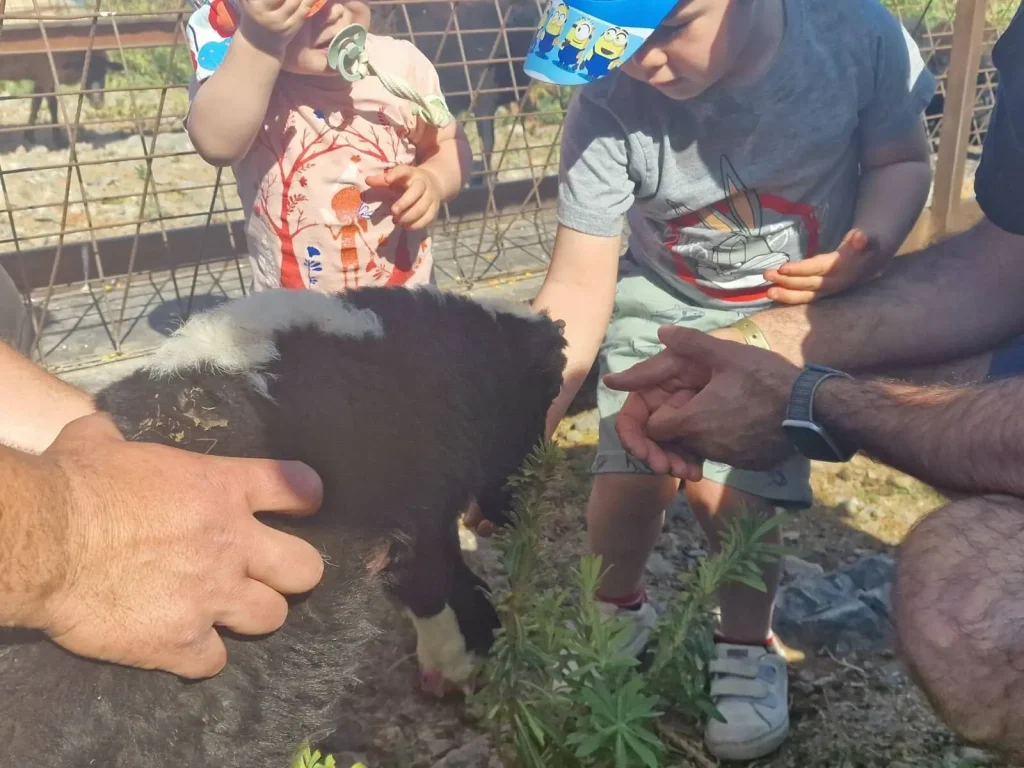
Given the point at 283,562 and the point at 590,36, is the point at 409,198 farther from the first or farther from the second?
the point at 283,562

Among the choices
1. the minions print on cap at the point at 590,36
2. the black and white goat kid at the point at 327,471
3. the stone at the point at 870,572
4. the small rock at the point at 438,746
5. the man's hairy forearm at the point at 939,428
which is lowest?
the small rock at the point at 438,746

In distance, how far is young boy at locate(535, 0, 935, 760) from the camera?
204 centimetres

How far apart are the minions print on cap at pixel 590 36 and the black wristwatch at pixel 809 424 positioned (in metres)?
0.69

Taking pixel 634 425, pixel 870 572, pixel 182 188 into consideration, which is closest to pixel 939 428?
pixel 634 425

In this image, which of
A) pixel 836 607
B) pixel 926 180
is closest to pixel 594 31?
pixel 926 180

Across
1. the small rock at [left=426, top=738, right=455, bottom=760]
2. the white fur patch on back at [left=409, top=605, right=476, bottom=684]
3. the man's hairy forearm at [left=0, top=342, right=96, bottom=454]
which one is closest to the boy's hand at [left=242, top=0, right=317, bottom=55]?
the man's hairy forearm at [left=0, top=342, right=96, bottom=454]

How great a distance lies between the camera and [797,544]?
2672 millimetres

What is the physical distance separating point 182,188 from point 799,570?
2.75 m

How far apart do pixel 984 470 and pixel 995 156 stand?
30.2 inches

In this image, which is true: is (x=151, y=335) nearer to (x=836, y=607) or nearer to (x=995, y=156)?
(x=836, y=607)

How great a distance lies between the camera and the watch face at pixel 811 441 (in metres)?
1.65

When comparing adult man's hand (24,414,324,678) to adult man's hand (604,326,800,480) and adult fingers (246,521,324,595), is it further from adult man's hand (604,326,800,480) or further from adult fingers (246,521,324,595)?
adult man's hand (604,326,800,480)

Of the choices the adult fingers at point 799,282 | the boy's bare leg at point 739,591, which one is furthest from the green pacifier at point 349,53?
the boy's bare leg at point 739,591

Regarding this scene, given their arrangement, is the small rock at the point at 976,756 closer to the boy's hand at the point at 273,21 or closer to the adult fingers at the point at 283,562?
the adult fingers at the point at 283,562
